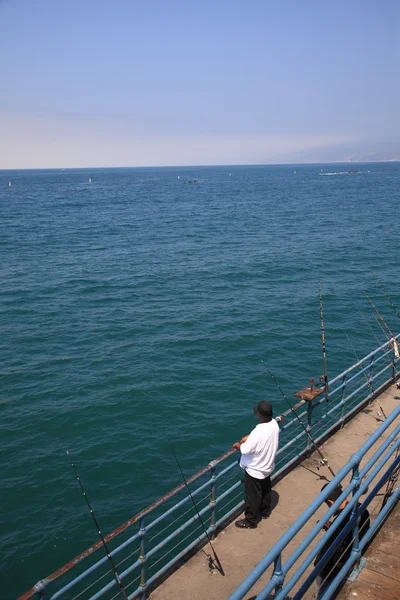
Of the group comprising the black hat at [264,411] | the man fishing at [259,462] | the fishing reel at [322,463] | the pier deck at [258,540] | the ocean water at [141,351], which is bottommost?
the ocean water at [141,351]

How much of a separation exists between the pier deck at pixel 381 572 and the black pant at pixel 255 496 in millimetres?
2093

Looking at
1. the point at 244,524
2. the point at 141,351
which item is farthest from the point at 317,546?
the point at 141,351

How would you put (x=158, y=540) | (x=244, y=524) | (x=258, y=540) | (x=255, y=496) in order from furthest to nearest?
1. (x=158, y=540)
2. (x=244, y=524)
3. (x=255, y=496)
4. (x=258, y=540)

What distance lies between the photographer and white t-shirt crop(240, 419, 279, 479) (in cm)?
629

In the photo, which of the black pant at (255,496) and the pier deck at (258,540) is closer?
the pier deck at (258,540)

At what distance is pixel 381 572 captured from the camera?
423 centimetres

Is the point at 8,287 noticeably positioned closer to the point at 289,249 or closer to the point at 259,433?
the point at 289,249

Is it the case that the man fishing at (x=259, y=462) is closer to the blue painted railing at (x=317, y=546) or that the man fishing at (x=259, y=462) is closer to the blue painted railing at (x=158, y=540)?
the blue painted railing at (x=158, y=540)

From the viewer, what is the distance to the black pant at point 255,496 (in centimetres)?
661

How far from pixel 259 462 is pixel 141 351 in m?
14.3

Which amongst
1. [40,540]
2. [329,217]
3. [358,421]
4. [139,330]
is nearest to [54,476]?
[40,540]

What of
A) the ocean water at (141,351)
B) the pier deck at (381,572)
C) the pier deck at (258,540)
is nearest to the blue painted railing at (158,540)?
the pier deck at (258,540)

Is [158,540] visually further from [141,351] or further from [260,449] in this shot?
[141,351]

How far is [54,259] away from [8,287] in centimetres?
838
